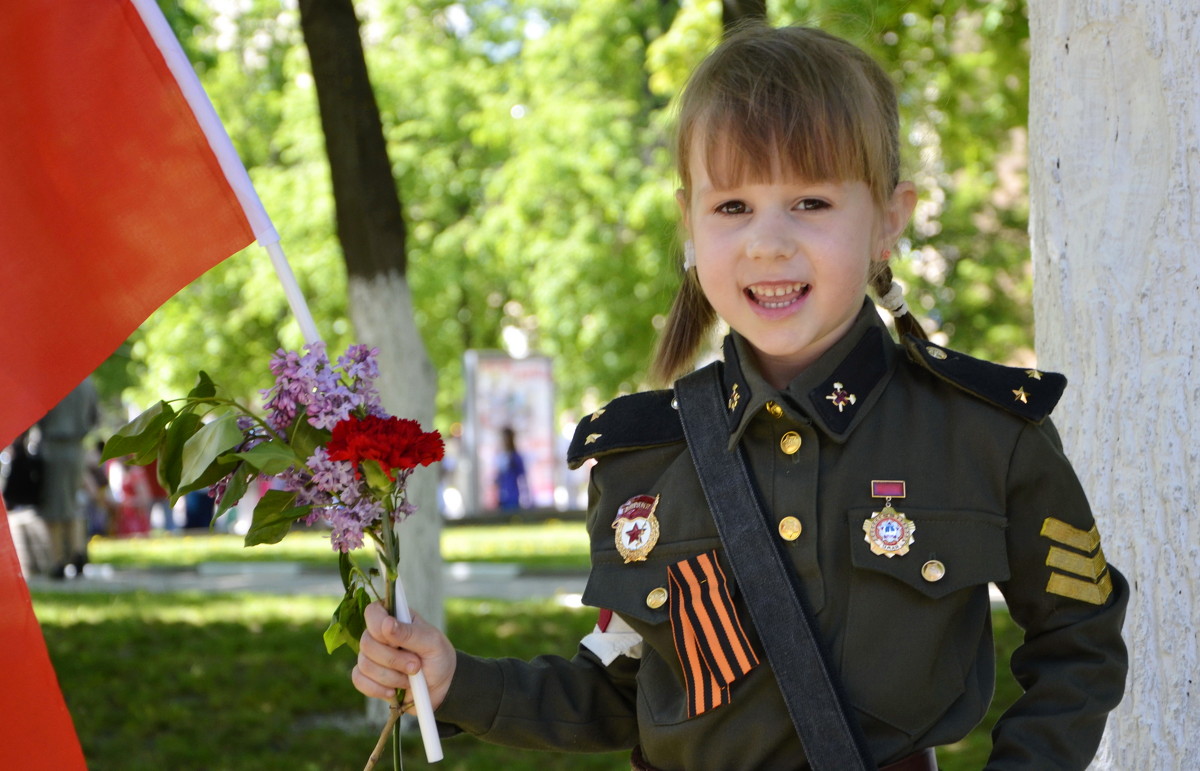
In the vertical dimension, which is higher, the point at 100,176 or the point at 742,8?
the point at 742,8

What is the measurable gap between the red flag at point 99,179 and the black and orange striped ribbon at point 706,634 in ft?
3.16

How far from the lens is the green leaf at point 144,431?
2.06 meters

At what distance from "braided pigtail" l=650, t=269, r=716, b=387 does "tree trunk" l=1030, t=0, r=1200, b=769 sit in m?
0.87

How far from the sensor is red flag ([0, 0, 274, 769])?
7.82 feet

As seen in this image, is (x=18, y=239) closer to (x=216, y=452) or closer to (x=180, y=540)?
(x=216, y=452)

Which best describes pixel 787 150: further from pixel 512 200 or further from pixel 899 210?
pixel 512 200

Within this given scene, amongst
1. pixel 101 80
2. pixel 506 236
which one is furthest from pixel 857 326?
pixel 506 236

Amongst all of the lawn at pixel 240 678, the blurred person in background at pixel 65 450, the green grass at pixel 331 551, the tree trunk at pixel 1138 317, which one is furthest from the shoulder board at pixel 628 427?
the green grass at pixel 331 551

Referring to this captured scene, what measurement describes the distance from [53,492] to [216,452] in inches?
416

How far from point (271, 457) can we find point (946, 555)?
94 centimetres

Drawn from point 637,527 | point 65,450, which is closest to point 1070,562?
point 637,527

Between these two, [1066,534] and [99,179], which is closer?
[1066,534]

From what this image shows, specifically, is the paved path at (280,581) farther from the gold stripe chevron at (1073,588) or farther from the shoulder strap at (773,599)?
the gold stripe chevron at (1073,588)

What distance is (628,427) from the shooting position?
219 centimetres
